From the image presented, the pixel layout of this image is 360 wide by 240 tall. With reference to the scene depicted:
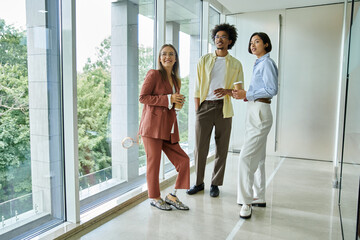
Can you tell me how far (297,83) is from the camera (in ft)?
16.0

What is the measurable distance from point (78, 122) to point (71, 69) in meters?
0.44

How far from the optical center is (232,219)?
8.30 ft

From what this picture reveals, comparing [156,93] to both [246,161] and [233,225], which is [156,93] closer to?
[246,161]

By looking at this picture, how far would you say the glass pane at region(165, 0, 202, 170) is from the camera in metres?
3.91

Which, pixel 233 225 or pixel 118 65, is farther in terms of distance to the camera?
pixel 118 65

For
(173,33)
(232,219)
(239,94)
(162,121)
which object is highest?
(173,33)

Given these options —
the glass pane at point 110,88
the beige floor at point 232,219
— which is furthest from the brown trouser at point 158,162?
the glass pane at point 110,88

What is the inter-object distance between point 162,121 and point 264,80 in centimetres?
92

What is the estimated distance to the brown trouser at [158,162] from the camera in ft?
8.52

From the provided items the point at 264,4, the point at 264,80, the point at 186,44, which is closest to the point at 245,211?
the point at 264,80

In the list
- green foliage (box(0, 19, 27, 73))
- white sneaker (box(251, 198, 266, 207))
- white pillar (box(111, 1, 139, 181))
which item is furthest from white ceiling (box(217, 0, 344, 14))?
green foliage (box(0, 19, 27, 73))

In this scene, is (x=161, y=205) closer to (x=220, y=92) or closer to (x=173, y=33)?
(x=220, y=92)

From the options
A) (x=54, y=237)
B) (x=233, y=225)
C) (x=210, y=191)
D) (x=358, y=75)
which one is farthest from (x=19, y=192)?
(x=358, y=75)

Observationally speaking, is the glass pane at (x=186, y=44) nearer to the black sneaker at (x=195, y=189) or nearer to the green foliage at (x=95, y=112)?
the black sneaker at (x=195, y=189)
